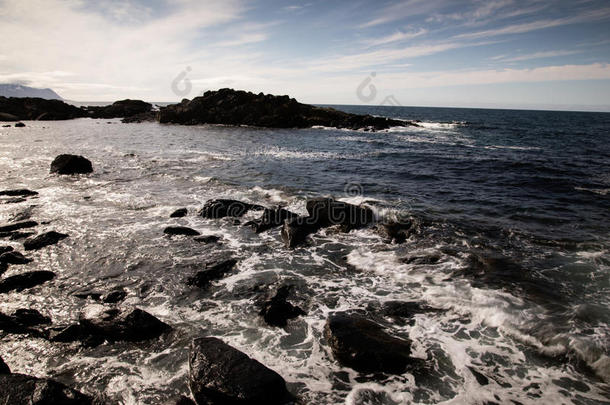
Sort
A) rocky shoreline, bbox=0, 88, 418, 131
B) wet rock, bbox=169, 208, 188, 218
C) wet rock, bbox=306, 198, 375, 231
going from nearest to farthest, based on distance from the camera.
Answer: wet rock, bbox=306, 198, 375, 231 → wet rock, bbox=169, 208, 188, 218 → rocky shoreline, bbox=0, 88, 418, 131

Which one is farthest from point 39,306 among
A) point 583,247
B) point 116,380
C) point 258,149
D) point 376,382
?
point 258,149

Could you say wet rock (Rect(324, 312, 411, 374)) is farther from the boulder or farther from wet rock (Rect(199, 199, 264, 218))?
the boulder

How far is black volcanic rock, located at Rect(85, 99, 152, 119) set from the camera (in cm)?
9100

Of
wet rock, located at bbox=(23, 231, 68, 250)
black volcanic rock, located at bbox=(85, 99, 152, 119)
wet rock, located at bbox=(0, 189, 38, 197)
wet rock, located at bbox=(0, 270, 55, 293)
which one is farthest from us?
black volcanic rock, located at bbox=(85, 99, 152, 119)

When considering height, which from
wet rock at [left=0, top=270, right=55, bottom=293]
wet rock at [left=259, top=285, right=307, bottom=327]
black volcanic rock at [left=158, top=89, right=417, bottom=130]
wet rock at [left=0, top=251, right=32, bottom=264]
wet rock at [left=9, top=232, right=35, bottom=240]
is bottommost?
wet rock at [left=259, top=285, right=307, bottom=327]

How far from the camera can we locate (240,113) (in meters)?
71.2

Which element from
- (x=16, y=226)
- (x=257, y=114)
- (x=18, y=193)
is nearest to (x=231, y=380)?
(x=16, y=226)

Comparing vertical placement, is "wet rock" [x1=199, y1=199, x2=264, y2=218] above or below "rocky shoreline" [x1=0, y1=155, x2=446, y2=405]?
above

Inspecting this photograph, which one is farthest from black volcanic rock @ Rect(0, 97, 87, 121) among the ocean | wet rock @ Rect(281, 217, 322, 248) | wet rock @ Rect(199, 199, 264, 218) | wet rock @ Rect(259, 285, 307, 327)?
wet rock @ Rect(259, 285, 307, 327)

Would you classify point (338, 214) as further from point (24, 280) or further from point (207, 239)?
point (24, 280)

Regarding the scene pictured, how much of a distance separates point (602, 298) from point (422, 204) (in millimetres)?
8998

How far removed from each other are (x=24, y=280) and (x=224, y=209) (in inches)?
319

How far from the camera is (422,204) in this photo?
17047 mm

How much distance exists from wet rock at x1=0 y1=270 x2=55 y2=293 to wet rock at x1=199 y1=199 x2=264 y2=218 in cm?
673
